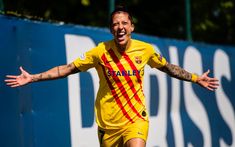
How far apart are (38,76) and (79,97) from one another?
1650 millimetres

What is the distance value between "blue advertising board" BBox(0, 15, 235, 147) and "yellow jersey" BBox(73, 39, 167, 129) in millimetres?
818

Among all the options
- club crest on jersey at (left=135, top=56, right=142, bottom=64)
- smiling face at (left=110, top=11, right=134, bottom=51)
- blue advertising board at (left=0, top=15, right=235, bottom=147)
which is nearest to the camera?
smiling face at (left=110, top=11, right=134, bottom=51)

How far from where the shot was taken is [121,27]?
5484 mm

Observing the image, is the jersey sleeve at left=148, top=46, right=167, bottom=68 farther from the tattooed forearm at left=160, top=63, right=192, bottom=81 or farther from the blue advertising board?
the blue advertising board

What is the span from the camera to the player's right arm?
5180 millimetres

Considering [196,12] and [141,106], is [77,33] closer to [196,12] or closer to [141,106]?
[141,106]

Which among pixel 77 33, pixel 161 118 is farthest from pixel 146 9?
pixel 77 33

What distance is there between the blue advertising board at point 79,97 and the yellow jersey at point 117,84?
0.82 m

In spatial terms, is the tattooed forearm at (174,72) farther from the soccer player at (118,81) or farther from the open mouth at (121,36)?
the open mouth at (121,36)

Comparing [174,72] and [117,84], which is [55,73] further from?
[174,72]

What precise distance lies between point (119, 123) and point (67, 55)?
4.90ft

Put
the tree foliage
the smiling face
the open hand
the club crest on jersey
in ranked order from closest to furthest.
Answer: the open hand < the smiling face < the club crest on jersey < the tree foliage

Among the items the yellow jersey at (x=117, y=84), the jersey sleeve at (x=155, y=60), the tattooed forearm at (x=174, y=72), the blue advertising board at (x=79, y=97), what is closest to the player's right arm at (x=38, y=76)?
the yellow jersey at (x=117, y=84)

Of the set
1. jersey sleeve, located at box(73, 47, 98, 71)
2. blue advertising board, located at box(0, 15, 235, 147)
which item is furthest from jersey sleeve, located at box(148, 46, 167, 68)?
blue advertising board, located at box(0, 15, 235, 147)
